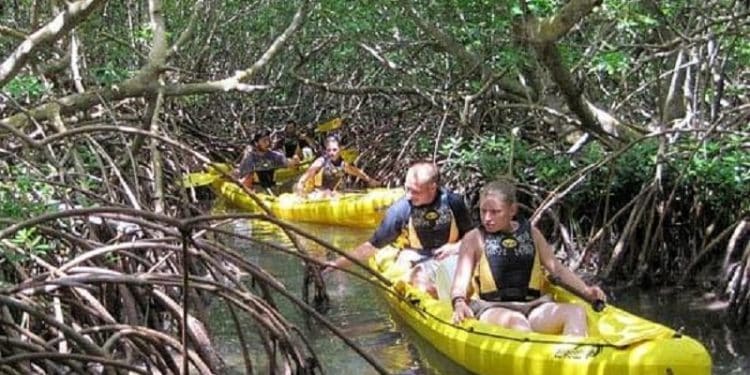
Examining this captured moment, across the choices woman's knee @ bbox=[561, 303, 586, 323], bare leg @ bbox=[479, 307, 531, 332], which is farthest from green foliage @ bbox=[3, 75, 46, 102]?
woman's knee @ bbox=[561, 303, 586, 323]

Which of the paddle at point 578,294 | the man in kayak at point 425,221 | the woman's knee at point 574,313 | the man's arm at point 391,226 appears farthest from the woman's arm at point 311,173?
the woman's knee at point 574,313

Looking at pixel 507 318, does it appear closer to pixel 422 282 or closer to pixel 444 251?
pixel 422 282

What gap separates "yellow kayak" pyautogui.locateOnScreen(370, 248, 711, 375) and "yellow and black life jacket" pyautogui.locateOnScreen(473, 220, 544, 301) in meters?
0.22

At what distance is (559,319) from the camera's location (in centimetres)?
523

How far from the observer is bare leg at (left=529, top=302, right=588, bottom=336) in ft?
16.9

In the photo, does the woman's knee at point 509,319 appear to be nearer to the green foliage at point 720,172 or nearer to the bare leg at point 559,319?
the bare leg at point 559,319

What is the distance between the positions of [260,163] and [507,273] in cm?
941

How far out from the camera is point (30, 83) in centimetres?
579

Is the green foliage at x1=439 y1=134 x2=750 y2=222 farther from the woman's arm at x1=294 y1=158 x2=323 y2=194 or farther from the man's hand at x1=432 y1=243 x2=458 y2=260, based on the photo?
the woman's arm at x1=294 y1=158 x2=323 y2=194

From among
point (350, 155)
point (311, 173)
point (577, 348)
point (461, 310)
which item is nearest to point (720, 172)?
point (461, 310)

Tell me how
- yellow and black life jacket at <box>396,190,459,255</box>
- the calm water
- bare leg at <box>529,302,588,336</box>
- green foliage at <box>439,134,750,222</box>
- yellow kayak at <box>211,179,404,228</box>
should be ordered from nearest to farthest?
bare leg at <box>529,302,588,336</box> < the calm water < yellow and black life jacket at <box>396,190,459,255</box> < green foliage at <box>439,134,750,222</box> < yellow kayak at <box>211,179,404,228</box>

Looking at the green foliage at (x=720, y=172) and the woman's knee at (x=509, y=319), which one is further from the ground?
the green foliage at (x=720, y=172)

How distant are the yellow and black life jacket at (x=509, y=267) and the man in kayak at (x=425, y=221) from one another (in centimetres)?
109

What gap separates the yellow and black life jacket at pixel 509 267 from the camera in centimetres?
546
